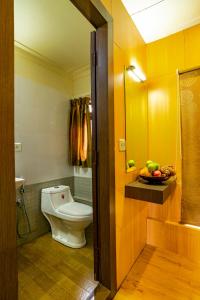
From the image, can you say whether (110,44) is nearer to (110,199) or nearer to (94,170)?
(94,170)

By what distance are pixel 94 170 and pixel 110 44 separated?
975 mm

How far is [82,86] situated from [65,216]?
6.41 feet

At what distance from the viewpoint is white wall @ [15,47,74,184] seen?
7.03ft

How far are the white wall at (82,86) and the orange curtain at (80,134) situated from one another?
0.12 m

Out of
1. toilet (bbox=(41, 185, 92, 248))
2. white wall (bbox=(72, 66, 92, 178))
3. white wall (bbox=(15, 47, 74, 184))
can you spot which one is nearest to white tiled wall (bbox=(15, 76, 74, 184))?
white wall (bbox=(15, 47, 74, 184))

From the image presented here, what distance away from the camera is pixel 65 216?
200cm

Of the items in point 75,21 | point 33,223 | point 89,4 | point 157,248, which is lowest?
point 157,248

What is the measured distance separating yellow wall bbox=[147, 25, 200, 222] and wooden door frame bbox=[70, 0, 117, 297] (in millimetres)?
955

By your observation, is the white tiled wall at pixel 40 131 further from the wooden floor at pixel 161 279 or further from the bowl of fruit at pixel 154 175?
the wooden floor at pixel 161 279

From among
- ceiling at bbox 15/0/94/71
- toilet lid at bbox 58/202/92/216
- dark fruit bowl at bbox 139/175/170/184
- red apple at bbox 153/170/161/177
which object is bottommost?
toilet lid at bbox 58/202/92/216

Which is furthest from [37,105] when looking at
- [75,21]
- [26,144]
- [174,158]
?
[174,158]

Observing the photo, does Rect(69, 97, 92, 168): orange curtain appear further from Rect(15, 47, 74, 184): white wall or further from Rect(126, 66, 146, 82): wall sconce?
Rect(126, 66, 146, 82): wall sconce

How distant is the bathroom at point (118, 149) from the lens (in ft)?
4.41

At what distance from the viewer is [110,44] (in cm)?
132
